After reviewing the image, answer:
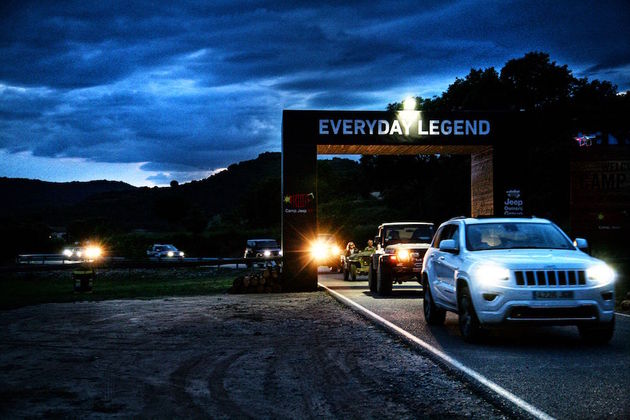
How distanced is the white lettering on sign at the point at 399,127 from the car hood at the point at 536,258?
11.2 m

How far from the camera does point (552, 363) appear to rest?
8719mm

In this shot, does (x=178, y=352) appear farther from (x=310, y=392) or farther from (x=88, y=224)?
(x=88, y=224)

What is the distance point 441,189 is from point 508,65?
13.4 meters

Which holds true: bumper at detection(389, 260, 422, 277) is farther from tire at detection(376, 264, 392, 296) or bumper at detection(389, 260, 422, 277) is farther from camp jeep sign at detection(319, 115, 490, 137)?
camp jeep sign at detection(319, 115, 490, 137)

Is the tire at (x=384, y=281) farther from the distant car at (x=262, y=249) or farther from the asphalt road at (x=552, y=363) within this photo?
the distant car at (x=262, y=249)

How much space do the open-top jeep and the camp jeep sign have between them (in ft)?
9.22

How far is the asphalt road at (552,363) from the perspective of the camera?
6.54 m

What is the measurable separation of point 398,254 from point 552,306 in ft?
33.6

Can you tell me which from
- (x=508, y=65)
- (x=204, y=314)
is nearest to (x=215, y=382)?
(x=204, y=314)

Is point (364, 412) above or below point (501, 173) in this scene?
below

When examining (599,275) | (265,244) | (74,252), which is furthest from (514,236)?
(74,252)

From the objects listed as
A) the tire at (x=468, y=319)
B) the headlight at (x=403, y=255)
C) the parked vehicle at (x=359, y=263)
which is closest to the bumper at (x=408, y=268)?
the headlight at (x=403, y=255)

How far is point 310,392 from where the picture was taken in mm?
7281

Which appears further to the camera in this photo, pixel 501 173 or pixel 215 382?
pixel 501 173
